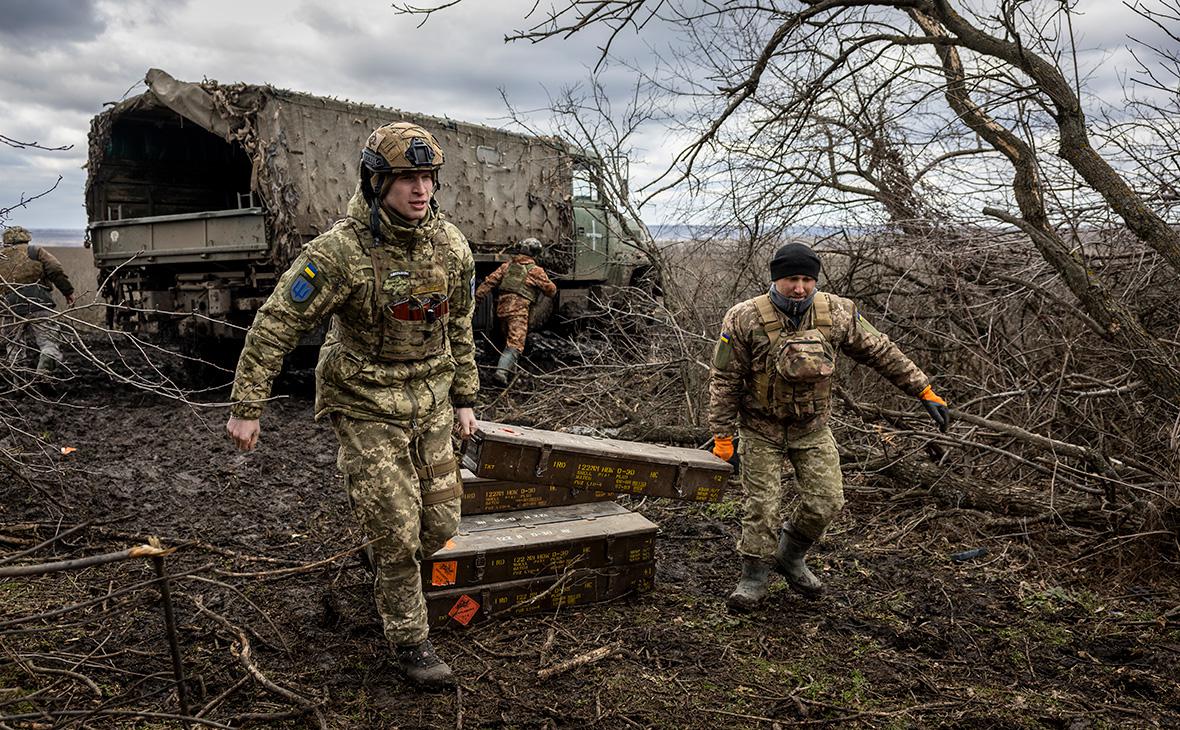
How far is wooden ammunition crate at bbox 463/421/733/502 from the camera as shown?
406 cm

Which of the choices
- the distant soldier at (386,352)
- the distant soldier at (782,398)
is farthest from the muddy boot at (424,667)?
the distant soldier at (782,398)

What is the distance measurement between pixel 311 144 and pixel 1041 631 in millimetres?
7399

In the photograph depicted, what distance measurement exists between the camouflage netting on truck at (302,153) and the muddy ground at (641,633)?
345 centimetres

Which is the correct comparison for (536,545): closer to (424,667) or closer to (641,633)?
(641,633)

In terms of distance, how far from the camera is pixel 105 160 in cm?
970

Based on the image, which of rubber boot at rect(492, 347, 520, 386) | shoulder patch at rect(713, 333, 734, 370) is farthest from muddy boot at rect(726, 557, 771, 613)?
rubber boot at rect(492, 347, 520, 386)

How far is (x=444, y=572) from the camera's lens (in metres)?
3.83

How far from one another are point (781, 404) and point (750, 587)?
907 millimetres

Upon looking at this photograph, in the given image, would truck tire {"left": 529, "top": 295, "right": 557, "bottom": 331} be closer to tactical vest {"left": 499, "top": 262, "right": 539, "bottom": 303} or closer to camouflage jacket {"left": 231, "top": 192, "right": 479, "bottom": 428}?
tactical vest {"left": 499, "top": 262, "right": 539, "bottom": 303}

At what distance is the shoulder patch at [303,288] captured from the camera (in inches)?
127

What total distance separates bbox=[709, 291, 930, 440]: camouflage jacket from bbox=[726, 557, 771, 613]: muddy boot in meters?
0.63

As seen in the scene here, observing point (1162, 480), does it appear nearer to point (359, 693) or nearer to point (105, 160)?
point (359, 693)

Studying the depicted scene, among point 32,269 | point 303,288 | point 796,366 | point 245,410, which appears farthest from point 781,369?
point 32,269

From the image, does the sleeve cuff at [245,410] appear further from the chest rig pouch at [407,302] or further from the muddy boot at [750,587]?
the muddy boot at [750,587]
